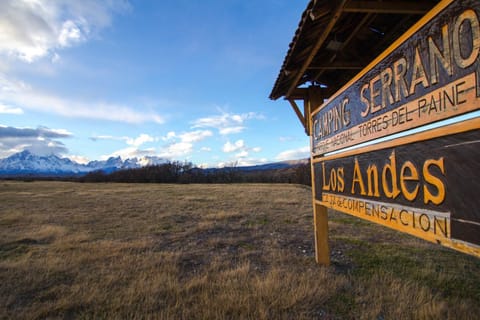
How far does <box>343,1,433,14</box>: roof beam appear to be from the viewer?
276cm

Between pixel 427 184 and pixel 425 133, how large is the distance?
378 millimetres

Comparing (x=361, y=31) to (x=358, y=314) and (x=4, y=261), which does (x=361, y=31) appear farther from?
(x=4, y=261)

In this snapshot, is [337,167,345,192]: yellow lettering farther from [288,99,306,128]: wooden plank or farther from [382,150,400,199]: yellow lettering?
[288,99,306,128]: wooden plank

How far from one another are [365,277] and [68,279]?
4909mm

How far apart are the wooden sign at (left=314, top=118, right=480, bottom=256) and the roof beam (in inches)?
55.1

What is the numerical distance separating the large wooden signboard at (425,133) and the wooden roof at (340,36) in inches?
27.0

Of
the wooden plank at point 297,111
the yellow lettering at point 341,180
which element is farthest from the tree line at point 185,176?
the yellow lettering at point 341,180

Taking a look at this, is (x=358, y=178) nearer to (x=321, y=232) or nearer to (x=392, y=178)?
(x=392, y=178)

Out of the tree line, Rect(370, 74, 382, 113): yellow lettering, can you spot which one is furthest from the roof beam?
the tree line

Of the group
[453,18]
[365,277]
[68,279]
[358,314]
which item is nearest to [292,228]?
[365,277]

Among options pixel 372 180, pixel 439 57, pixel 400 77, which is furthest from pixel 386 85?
pixel 372 180

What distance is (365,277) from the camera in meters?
4.49

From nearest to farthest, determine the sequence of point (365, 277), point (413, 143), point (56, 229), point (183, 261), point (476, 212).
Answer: point (476, 212), point (413, 143), point (365, 277), point (183, 261), point (56, 229)

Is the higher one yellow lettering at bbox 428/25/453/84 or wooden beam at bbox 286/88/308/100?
wooden beam at bbox 286/88/308/100
